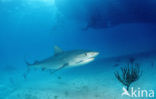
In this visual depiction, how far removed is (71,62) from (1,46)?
19008 centimetres

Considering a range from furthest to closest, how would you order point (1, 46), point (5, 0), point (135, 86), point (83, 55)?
point (1, 46) → point (5, 0) → point (135, 86) → point (83, 55)

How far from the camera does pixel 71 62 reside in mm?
6723

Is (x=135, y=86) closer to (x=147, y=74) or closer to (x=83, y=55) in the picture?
(x=147, y=74)

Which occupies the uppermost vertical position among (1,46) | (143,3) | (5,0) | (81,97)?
(1,46)

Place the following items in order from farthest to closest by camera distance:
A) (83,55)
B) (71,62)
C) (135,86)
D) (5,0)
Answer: (5,0)
(135,86)
(71,62)
(83,55)

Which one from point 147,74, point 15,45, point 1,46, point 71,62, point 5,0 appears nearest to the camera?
point 71,62

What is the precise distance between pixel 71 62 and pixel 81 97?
1.89 m

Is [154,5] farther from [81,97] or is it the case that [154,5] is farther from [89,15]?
[81,97]

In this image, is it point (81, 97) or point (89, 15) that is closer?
point (81, 97)

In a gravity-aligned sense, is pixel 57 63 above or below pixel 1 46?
below

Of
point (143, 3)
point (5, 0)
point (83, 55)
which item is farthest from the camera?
point (5, 0)

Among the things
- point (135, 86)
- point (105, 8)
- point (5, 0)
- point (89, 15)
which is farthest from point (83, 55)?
point (5, 0)

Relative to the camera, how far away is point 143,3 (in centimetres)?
1606

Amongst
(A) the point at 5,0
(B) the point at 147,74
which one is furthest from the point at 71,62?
(A) the point at 5,0
